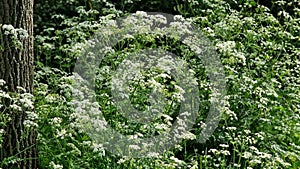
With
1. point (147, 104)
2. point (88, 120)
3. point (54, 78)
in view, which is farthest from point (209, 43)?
point (88, 120)

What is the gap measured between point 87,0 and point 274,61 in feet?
9.16

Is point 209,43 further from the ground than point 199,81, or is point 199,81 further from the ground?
point 209,43

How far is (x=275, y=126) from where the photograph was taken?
407 cm

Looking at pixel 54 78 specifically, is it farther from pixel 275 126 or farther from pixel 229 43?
pixel 275 126

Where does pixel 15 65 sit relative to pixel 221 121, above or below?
above

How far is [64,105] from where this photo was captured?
365 cm

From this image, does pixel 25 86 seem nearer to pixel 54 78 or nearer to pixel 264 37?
pixel 54 78

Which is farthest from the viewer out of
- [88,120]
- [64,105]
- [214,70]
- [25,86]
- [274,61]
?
[274,61]

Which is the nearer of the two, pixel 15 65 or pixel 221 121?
pixel 15 65

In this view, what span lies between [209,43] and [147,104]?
1.05 meters

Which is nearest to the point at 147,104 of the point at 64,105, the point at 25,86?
the point at 64,105

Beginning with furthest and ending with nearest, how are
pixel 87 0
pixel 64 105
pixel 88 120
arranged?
1. pixel 87 0
2. pixel 64 105
3. pixel 88 120

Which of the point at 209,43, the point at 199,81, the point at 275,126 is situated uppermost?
the point at 209,43

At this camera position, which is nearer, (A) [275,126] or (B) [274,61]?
(A) [275,126]
